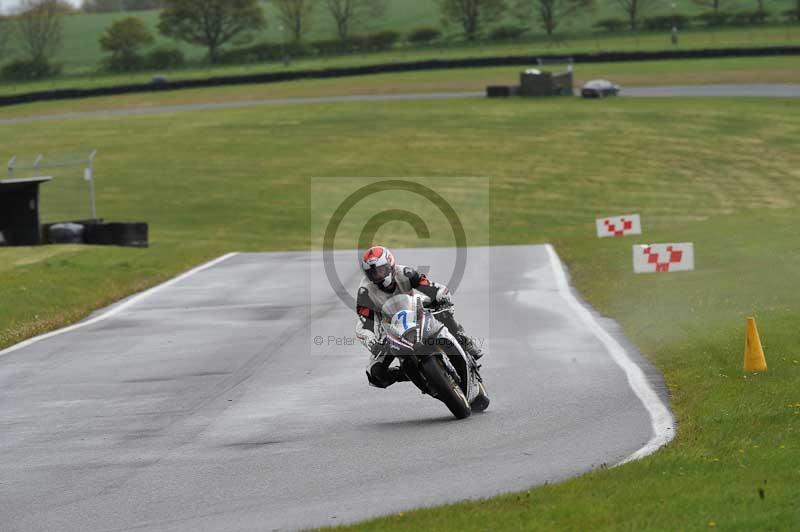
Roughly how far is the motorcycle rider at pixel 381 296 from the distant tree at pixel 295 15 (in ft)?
372

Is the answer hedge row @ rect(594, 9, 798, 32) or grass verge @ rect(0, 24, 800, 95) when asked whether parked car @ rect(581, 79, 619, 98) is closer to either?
grass verge @ rect(0, 24, 800, 95)

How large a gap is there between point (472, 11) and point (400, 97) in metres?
45.5

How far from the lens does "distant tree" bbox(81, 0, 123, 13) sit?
650ft

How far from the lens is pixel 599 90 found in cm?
6525

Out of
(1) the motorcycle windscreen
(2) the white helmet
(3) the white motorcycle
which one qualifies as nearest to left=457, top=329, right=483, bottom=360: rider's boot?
(3) the white motorcycle

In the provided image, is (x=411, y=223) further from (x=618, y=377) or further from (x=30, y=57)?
(x=30, y=57)

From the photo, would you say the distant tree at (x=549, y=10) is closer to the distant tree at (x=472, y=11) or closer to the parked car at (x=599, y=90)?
the distant tree at (x=472, y=11)

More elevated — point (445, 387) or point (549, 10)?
point (549, 10)

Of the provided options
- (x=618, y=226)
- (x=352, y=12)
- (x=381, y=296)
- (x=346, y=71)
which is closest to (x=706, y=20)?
(x=346, y=71)

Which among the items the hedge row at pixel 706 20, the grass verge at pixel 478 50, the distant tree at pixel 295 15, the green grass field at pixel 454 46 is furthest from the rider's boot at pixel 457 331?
the distant tree at pixel 295 15

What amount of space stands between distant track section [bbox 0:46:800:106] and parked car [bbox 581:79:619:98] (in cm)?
1631

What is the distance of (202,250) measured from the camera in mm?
34094

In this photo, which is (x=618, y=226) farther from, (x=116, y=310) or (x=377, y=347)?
(x=377, y=347)

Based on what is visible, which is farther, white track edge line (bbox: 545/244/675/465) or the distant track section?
the distant track section
